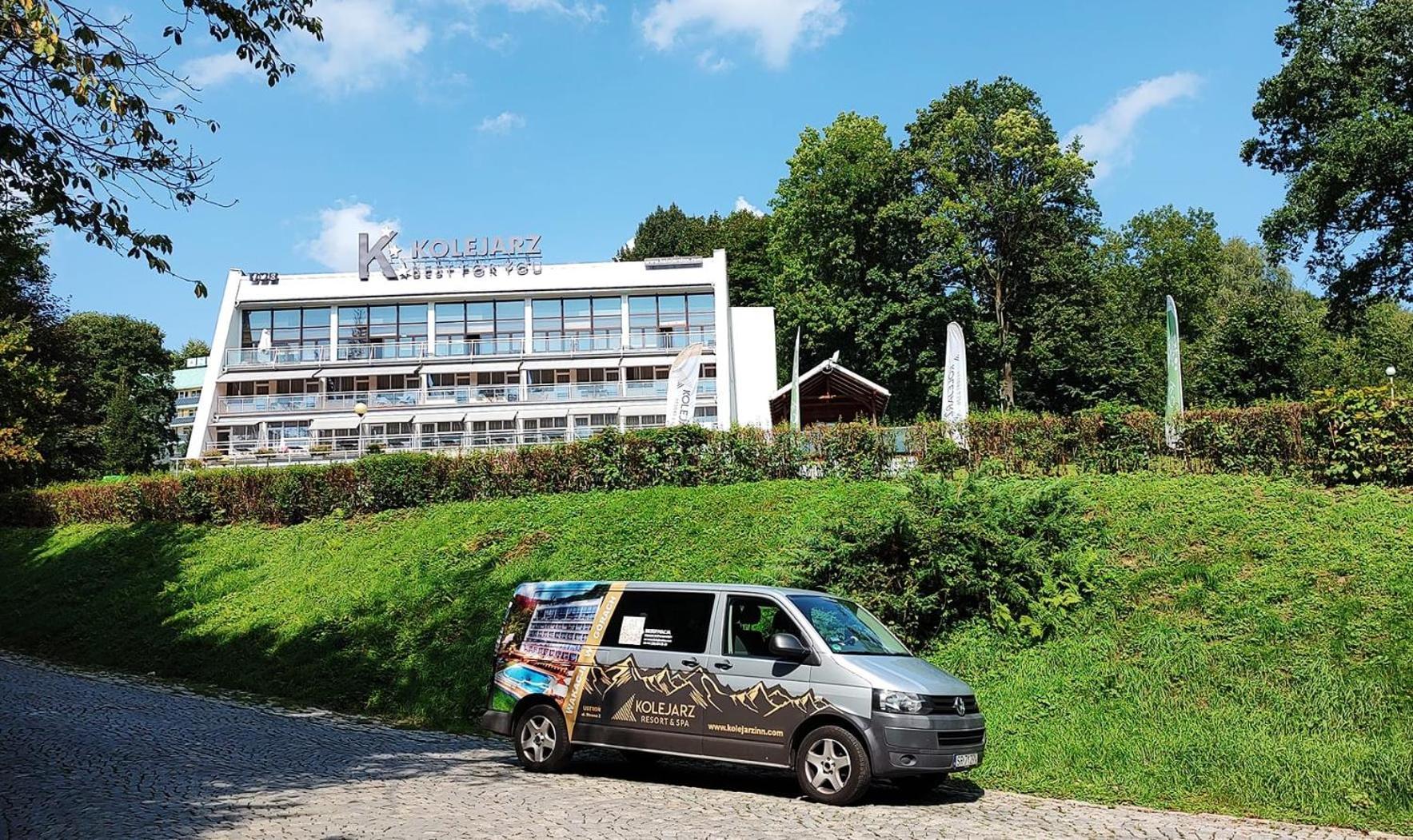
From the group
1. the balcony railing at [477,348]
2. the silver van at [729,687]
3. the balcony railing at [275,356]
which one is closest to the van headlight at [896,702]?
the silver van at [729,687]

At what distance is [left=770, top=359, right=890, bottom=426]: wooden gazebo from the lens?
43.6 meters

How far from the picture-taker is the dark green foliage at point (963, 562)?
12.6 metres

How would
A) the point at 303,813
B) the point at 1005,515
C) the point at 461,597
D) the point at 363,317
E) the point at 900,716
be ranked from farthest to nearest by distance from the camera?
the point at 363,317, the point at 461,597, the point at 1005,515, the point at 900,716, the point at 303,813

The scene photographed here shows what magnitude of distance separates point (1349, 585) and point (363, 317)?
4892 centimetres

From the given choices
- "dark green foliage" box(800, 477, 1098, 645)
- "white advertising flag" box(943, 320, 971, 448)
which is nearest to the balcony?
"white advertising flag" box(943, 320, 971, 448)

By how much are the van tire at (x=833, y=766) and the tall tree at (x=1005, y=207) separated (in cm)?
3981

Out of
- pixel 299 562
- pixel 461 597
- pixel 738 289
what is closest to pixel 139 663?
pixel 299 562

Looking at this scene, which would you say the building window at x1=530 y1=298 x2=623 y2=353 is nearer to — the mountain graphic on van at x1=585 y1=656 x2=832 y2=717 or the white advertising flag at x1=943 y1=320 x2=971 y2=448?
the white advertising flag at x1=943 y1=320 x2=971 y2=448

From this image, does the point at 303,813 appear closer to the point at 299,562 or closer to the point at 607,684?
the point at 607,684

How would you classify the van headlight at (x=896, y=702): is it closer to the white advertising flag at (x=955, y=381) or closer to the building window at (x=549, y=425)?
the white advertising flag at (x=955, y=381)

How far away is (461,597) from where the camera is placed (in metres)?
17.4

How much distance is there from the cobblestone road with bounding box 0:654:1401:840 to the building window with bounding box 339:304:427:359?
41.9 m

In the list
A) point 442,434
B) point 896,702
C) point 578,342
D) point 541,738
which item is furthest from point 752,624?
point 578,342

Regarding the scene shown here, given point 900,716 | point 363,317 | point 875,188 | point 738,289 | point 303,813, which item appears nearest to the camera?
point 303,813
